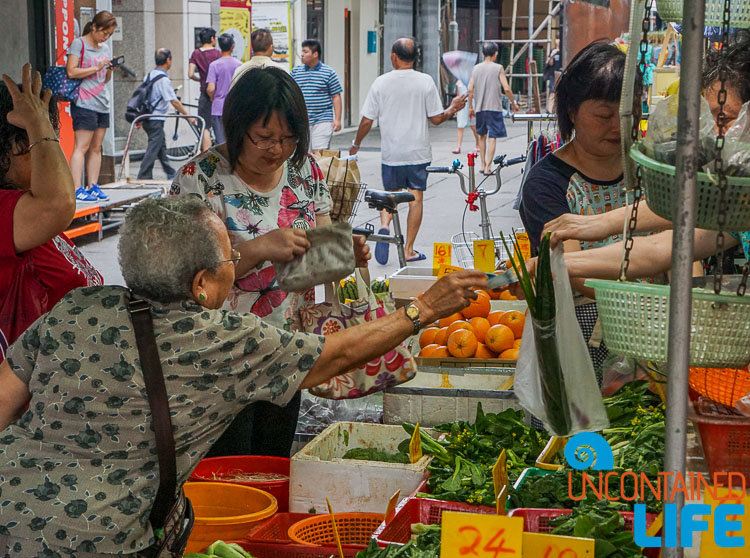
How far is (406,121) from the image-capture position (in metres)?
9.84

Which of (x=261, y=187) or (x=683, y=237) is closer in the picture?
(x=683, y=237)

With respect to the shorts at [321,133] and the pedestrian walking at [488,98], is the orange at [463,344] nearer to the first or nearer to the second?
the shorts at [321,133]

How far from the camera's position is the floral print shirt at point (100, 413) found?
213cm

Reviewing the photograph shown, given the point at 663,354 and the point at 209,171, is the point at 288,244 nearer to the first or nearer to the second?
the point at 209,171

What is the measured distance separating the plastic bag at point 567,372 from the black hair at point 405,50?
806 cm

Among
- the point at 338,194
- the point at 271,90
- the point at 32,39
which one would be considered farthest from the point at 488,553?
the point at 32,39

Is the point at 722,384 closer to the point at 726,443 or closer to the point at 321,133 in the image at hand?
the point at 726,443

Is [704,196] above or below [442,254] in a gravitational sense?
above

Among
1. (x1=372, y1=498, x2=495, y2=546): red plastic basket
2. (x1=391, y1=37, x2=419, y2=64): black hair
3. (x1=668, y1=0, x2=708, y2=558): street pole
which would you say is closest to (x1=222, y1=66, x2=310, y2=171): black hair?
(x1=372, y1=498, x2=495, y2=546): red plastic basket

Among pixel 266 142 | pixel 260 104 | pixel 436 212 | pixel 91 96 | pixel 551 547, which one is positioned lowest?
pixel 436 212

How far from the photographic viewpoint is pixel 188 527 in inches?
95.2

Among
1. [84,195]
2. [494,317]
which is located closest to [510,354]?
[494,317]

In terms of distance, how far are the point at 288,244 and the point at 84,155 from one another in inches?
341

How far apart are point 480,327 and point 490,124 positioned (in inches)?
469
